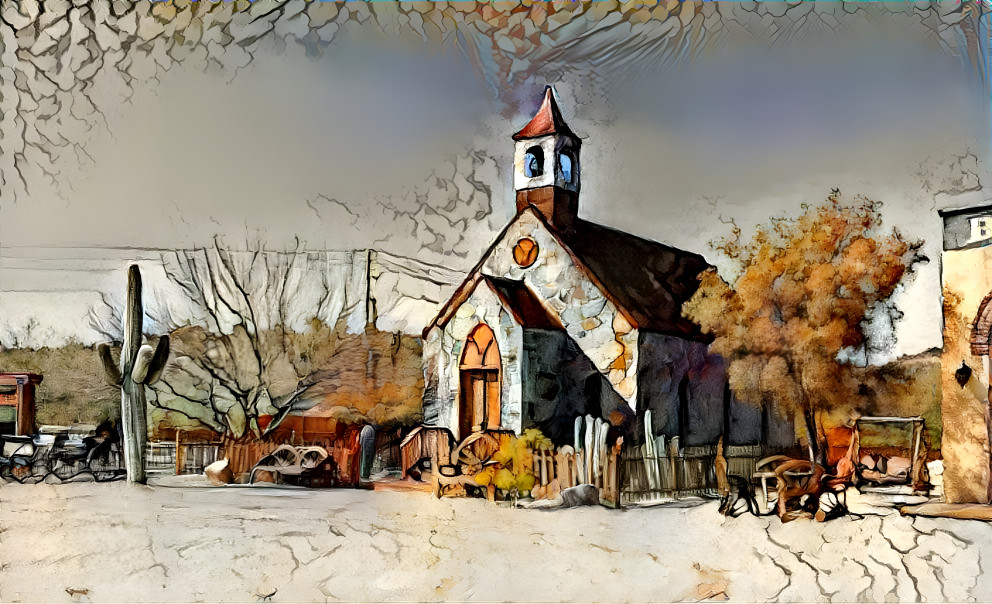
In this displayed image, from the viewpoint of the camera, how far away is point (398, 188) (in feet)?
23.5

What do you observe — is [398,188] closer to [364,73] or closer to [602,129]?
[364,73]

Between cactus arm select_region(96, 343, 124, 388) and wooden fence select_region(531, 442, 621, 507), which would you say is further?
cactus arm select_region(96, 343, 124, 388)

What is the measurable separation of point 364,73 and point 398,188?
0.93 metres

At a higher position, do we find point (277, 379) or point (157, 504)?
point (277, 379)

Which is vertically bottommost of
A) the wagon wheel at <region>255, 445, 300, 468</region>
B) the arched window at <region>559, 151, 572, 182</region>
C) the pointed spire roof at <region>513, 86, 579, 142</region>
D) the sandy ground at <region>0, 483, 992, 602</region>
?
the sandy ground at <region>0, 483, 992, 602</region>

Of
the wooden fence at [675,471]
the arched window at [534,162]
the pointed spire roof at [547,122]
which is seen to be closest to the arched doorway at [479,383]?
the wooden fence at [675,471]

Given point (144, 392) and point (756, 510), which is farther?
point (144, 392)

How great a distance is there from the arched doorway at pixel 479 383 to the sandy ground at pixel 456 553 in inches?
37.2

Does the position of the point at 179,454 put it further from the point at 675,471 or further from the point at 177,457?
the point at 675,471

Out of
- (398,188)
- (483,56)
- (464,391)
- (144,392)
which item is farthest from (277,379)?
(483,56)

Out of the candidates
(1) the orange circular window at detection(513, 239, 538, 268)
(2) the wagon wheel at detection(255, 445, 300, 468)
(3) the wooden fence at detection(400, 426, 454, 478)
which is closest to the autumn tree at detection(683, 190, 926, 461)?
(1) the orange circular window at detection(513, 239, 538, 268)

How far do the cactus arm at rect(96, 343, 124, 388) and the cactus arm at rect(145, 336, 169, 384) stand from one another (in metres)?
0.21

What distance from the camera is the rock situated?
7508 mm

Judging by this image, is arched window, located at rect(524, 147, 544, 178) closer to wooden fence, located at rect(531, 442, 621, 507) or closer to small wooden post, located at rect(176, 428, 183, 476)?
wooden fence, located at rect(531, 442, 621, 507)
